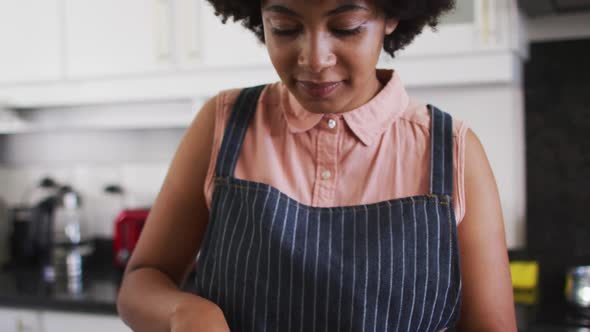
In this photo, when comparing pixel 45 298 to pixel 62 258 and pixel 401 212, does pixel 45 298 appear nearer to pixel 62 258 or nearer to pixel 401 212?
pixel 62 258

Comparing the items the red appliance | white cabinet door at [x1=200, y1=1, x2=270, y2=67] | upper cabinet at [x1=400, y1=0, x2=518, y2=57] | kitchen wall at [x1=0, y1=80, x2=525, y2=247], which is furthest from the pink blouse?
the red appliance

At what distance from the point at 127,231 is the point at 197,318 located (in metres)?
1.52

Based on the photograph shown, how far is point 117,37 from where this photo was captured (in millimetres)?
2055

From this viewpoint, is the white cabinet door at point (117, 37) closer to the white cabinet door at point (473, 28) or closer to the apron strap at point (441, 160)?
the white cabinet door at point (473, 28)

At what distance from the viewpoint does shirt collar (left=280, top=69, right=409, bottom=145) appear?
90 cm

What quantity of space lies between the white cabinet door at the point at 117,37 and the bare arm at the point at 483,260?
4.41 feet

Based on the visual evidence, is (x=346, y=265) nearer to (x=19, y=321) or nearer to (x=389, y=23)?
(x=389, y=23)

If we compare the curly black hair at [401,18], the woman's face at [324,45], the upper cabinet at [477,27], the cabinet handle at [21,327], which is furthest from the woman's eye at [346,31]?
the cabinet handle at [21,327]

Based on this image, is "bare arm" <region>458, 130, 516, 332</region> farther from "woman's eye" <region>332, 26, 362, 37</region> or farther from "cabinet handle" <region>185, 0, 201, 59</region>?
"cabinet handle" <region>185, 0, 201, 59</region>

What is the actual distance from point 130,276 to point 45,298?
3.80 feet

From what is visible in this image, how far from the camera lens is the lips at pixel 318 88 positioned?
2.58ft

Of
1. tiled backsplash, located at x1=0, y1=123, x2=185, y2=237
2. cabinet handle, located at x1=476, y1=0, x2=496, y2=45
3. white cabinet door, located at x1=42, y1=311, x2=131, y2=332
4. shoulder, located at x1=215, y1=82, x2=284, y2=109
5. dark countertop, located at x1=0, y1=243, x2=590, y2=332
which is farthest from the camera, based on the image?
tiled backsplash, located at x1=0, y1=123, x2=185, y2=237

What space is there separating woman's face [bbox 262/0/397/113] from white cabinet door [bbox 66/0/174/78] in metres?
1.26

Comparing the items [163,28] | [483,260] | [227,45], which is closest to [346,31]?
[483,260]
